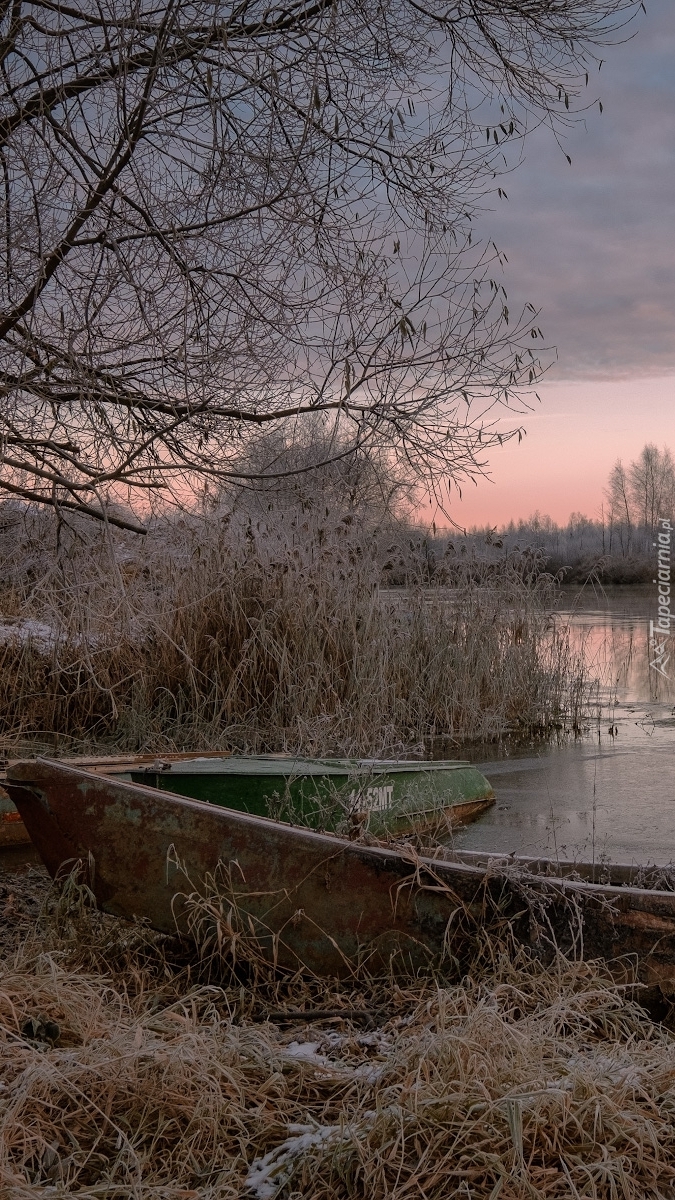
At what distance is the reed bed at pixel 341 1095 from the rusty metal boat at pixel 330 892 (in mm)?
174

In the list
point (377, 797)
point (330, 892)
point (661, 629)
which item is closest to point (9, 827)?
point (377, 797)

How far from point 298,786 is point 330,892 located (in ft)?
6.26

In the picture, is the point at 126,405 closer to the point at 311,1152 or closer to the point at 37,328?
the point at 37,328

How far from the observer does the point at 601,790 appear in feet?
22.0

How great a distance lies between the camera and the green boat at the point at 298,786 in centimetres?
504

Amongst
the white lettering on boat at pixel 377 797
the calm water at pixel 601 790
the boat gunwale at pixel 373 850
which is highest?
the boat gunwale at pixel 373 850

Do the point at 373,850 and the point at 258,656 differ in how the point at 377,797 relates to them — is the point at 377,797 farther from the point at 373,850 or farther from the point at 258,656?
the point at 258,656

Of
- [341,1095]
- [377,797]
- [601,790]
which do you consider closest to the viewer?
[341,1095]

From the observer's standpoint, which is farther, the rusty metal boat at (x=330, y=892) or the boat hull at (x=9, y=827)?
the boat hull at (x=9, y=827)

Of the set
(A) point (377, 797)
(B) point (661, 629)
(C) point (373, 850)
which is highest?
(B) point (661, 629)

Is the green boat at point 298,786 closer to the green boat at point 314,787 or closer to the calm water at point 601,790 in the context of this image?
the green boat at point 314,787

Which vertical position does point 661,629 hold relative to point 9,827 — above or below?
above

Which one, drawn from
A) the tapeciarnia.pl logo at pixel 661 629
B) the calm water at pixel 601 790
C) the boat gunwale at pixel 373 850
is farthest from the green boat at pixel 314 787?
the tapeciarnia.pl logo at pixel 661 629

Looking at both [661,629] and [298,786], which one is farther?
[661,629]
